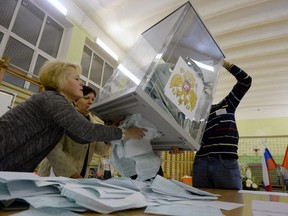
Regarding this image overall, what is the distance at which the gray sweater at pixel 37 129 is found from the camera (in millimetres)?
779

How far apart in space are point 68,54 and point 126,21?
1.02 m

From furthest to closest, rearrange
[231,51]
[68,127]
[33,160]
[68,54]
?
[231,51], [68,54], [33,160], [68,127]

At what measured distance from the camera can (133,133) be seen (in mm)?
845

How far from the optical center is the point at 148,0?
2885mm

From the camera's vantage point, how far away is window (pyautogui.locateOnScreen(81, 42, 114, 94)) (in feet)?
11.9

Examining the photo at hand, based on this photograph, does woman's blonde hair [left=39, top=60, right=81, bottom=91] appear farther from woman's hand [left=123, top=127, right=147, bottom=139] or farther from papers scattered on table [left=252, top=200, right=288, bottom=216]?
papers scattered on table [left=252, top=200, right=288, bottom=216]

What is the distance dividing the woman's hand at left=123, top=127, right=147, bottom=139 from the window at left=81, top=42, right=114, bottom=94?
111 inches

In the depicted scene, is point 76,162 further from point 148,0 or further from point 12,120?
point 148,0

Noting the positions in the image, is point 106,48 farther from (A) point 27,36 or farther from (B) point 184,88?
(B) point 184,88

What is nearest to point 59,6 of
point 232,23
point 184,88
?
point 232,23

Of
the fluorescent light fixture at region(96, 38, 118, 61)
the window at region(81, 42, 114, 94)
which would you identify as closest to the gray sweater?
the window at region(81, 42, 114, 94)

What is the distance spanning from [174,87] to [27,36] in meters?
2.67

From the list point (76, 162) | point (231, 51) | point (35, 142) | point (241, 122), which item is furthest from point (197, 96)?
point (241, 122)

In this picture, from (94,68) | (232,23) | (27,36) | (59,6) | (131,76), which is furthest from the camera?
(94,68)
